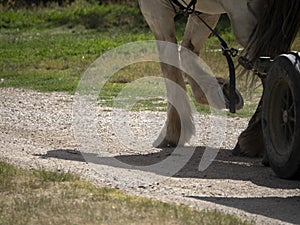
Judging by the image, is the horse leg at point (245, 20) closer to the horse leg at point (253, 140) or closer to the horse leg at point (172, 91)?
the horse leg at point (253, 140)

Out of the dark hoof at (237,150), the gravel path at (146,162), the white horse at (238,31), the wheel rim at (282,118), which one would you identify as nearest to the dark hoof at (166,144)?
the white horse at (238,31)

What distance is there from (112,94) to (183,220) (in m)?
7.50

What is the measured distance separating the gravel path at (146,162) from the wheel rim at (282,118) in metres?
0.27

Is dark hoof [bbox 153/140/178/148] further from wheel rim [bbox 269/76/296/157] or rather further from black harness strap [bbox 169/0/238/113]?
wheel rim [bbox 269/76/296/157]

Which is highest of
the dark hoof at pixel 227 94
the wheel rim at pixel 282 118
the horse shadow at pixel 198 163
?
the wheel rim at pixel 282 118

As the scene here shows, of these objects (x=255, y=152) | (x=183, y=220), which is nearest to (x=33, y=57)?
(x=255, y=152)

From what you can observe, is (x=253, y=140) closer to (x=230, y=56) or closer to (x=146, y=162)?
(x=230, y=56)

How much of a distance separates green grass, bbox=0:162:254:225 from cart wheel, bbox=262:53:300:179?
119cm

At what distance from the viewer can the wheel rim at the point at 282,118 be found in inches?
290

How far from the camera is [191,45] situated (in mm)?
10320

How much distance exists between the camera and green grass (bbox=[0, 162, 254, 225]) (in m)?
6.05

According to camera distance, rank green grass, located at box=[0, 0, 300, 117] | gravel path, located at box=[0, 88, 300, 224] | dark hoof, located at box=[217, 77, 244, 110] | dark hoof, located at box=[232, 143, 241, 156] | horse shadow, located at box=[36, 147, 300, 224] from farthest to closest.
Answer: green grass, located at box=[0, 0, 300, 117], dark hoof, located at box=[217, 77, 244, 110], dark hoof, located at box=[232, 143, 241, 156], gravel path, located at box=[0, 88, 300, 224], horse shadow, located at box=[36, 147, 300, 224]

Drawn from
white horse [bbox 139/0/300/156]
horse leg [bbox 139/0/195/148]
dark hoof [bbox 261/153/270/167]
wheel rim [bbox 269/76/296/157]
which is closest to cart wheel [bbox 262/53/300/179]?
wheel rim [bbox 269/76/296/157]


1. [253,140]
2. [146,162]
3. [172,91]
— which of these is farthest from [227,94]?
[146,162]
